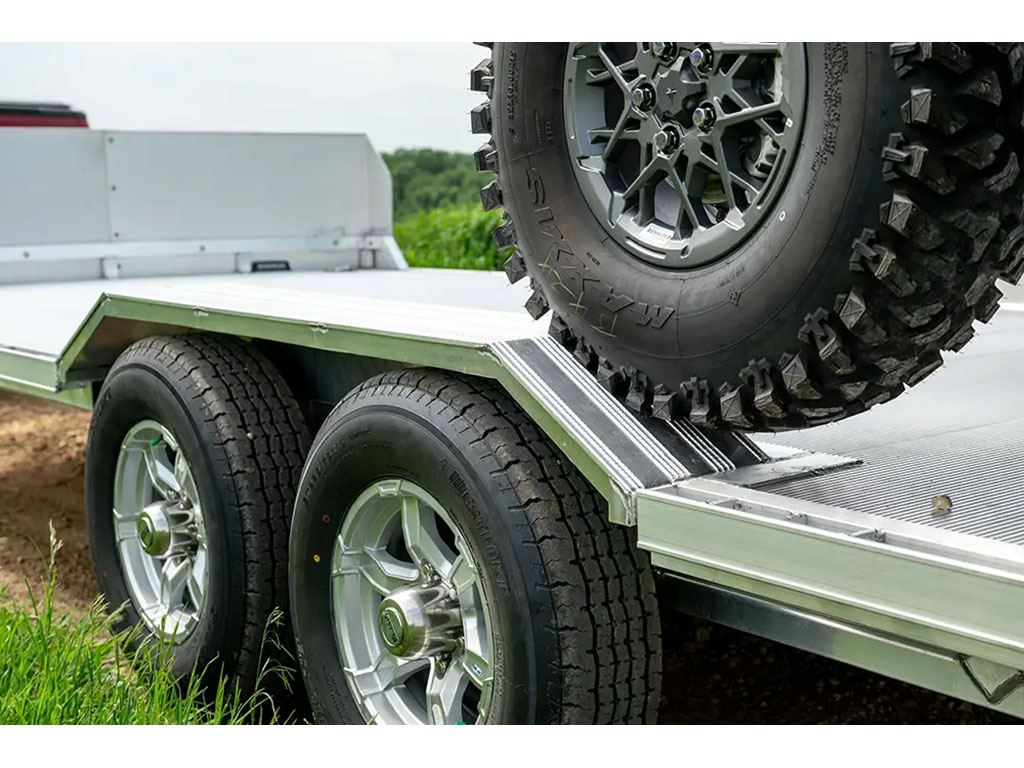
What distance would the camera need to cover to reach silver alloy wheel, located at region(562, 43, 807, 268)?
2.10m

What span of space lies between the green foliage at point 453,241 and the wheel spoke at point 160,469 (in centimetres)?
787

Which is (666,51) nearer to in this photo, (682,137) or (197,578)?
(682,137)

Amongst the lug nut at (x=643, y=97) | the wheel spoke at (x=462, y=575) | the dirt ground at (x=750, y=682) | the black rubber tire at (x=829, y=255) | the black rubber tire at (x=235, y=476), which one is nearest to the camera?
the black rubber tire at (x=829, y=255)

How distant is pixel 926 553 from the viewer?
70.2 inches

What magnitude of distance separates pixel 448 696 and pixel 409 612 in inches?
8.3

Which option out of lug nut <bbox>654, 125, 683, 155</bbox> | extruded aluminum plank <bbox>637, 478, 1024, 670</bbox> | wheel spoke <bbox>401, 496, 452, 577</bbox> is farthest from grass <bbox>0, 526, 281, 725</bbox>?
lug nut <bbox>654, 125, 683, 155</bbox>

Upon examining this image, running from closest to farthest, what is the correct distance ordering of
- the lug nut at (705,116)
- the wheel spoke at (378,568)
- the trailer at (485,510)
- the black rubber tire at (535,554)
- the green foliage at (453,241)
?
1. the trailer at (485,510)
2. the lug nut at (705,116)
3. the black rubber tire at (535,554)
4. the wheel spoke at (378,568)
5. the green foliage at (453,241)

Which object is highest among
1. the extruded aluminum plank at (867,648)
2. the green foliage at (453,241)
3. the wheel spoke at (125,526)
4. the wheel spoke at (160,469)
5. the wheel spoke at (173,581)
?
the extruded aluminum plank at (867,648)

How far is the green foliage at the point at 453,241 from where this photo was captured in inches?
491

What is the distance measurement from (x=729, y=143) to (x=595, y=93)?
1.18 feet

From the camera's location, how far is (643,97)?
2.29 m

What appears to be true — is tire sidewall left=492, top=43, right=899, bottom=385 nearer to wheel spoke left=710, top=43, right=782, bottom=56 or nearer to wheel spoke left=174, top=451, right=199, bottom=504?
wheel spoke left=710, top=43, right=782, bottom=56

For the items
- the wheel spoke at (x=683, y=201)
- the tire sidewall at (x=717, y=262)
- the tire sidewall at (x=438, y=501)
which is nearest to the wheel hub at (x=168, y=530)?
the tire sidewall at (x=438, y=501)

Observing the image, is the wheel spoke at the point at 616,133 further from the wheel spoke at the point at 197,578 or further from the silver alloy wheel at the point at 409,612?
the wheel spoke at the point at 197,578
